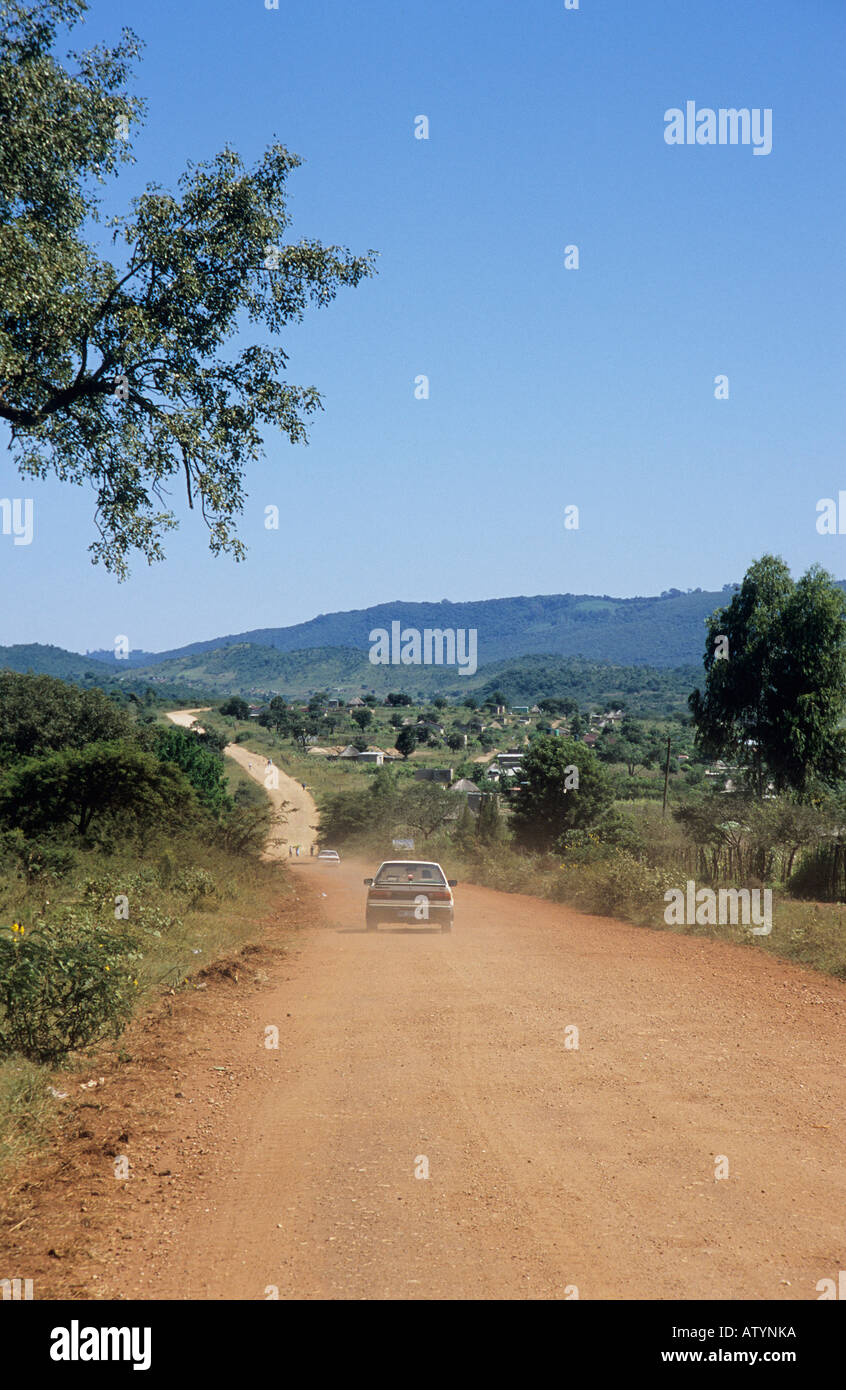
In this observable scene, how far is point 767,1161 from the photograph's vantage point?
6152 mm

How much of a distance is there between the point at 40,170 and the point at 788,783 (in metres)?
27.4

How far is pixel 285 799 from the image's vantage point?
82188 millimetres

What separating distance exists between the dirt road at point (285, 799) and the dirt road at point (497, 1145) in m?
48.8

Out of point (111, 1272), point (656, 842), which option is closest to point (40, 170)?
point (111, 1272)

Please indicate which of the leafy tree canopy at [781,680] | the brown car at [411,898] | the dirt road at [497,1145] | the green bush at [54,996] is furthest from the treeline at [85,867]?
the leafy tree canopy at [781,680]

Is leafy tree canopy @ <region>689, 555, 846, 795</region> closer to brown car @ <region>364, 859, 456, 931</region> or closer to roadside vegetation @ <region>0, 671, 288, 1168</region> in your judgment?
roadside vegetation @ <region>0, 671, 288, 1168</region>

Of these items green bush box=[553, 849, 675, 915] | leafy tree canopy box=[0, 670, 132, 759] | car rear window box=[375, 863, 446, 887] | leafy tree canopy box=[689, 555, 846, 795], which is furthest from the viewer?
leafy tree canopy box=[0, 670, 132, 759]

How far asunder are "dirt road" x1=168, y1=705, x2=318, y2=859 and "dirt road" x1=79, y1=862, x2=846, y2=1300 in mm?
48775

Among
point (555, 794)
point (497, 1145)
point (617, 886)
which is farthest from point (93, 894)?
point (555, 794)

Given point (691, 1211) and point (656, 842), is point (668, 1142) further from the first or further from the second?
point (656, 842)

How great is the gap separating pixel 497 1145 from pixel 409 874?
12.9 m

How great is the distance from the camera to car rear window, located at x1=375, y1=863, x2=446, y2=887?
1897cm

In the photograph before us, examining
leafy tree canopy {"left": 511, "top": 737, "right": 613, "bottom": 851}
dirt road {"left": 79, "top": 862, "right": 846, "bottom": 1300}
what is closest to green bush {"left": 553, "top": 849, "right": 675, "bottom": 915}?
dirt road {"left": 79, "top": 862, "right": 846, "bottom": 1300}

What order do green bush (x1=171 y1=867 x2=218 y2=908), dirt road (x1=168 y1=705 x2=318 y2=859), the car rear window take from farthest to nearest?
dirt road (x1=168 y1=705 x2=318 y2=859)
the car rear window
green bush (x1=171 y1=867 x2=218 y2=908)
